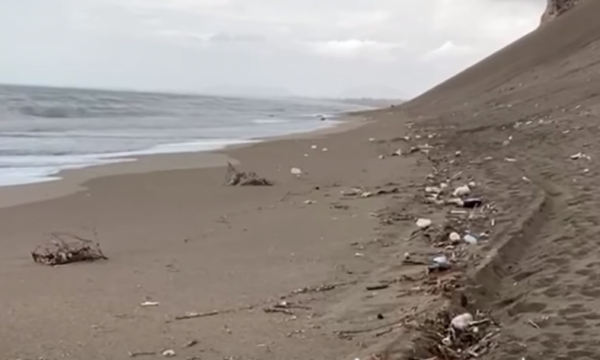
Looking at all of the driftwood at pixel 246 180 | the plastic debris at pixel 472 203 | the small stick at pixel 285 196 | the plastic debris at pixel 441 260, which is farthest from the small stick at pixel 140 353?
the driftwood at pixel 246 180

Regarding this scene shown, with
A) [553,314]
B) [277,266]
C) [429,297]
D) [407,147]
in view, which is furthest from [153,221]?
[407,147]

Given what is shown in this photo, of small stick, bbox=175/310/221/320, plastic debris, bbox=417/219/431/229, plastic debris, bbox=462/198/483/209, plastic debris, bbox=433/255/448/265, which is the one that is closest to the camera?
small stick, bbox=175/310/221/320

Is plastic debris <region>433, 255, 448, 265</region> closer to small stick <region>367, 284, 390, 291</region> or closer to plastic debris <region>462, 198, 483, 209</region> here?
small stick <region>367, 284, 390, 291</region>

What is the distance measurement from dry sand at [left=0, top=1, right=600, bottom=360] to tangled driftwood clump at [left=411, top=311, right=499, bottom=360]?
12 mm

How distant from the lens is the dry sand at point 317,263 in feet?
9.89

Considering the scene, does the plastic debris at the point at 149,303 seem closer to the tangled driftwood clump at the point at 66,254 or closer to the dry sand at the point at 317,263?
the dry sand at the point at 317,263

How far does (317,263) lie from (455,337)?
173 centimetres

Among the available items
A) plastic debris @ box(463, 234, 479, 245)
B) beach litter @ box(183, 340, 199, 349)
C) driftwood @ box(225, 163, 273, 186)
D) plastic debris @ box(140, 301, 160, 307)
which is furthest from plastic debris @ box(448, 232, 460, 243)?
driftwood @ box(225, 163, 273, 186)

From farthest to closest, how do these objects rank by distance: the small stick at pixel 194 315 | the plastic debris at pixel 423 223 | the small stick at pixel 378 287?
the plastic debris at pixel 423 223 → the small stick at pixel 378 287 → the small stick at pixel 194 315

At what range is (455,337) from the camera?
291cm

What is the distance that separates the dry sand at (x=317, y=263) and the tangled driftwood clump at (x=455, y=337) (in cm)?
1

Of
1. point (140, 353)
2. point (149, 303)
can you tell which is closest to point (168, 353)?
point (140, 353)

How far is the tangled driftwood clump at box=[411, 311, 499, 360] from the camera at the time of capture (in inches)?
109

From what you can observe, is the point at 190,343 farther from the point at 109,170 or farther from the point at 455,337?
the point at 109,170
